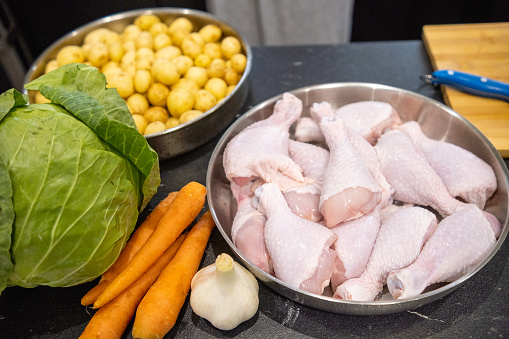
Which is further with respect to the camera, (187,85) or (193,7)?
(193,7)

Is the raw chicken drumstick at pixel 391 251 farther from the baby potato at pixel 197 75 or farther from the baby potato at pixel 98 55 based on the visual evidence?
the baby potato at pixel 98 55

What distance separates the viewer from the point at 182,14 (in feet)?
6.33

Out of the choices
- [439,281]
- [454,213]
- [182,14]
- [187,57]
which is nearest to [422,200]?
[454,213]

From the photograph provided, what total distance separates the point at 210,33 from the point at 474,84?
1165mm

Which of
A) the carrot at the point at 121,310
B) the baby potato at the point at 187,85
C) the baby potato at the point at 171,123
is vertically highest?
the baby potato at the point at 187,85

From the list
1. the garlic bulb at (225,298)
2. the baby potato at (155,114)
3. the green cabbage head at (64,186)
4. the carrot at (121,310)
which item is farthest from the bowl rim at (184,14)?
the garlic bulb at (225,298)

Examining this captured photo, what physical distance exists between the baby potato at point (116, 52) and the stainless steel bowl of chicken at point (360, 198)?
732mm

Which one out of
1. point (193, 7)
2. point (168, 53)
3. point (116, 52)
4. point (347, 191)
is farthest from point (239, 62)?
point (193, 7)

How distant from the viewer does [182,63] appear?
1639mm

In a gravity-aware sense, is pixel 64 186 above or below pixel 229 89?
above

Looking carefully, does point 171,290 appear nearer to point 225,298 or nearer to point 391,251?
point 225,298

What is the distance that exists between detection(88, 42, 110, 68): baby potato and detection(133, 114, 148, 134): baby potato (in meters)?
0.38

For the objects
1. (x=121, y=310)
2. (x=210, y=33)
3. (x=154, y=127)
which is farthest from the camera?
(x=210, y=33)

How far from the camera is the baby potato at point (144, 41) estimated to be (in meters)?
1.76
